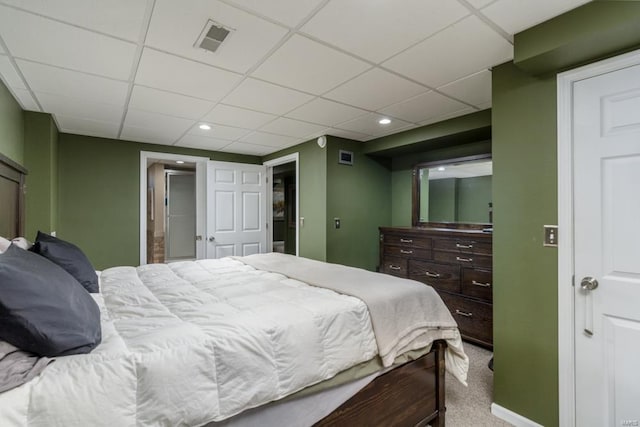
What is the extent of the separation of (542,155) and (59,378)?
2.45 m

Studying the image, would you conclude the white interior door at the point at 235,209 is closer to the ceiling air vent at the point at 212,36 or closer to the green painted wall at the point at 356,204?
the green painted wall at the point at 356,204

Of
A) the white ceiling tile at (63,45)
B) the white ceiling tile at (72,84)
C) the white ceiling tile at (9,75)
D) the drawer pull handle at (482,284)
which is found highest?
the white ceiling tile at (63,45)

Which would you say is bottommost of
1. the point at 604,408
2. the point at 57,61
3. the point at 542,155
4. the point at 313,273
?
the point at 604,408

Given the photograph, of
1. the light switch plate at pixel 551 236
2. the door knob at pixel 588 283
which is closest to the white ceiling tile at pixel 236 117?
the light switch plate at pixel 551 236

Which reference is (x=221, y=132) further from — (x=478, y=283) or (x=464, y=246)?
(x=478, y=283)

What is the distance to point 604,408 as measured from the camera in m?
1.57

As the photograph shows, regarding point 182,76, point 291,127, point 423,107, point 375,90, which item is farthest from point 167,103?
point 423,107

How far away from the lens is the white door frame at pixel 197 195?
398cm

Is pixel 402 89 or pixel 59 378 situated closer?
pixel 59 378

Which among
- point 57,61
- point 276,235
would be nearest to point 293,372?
point 57,61

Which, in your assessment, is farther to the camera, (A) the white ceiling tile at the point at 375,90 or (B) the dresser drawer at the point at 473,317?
(B) the dresser drawer at the point at 473,317

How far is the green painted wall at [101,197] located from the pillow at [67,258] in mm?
2096

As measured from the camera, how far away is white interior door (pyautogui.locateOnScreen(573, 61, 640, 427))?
150 centimetres

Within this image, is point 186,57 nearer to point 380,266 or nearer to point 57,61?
point 57,61
